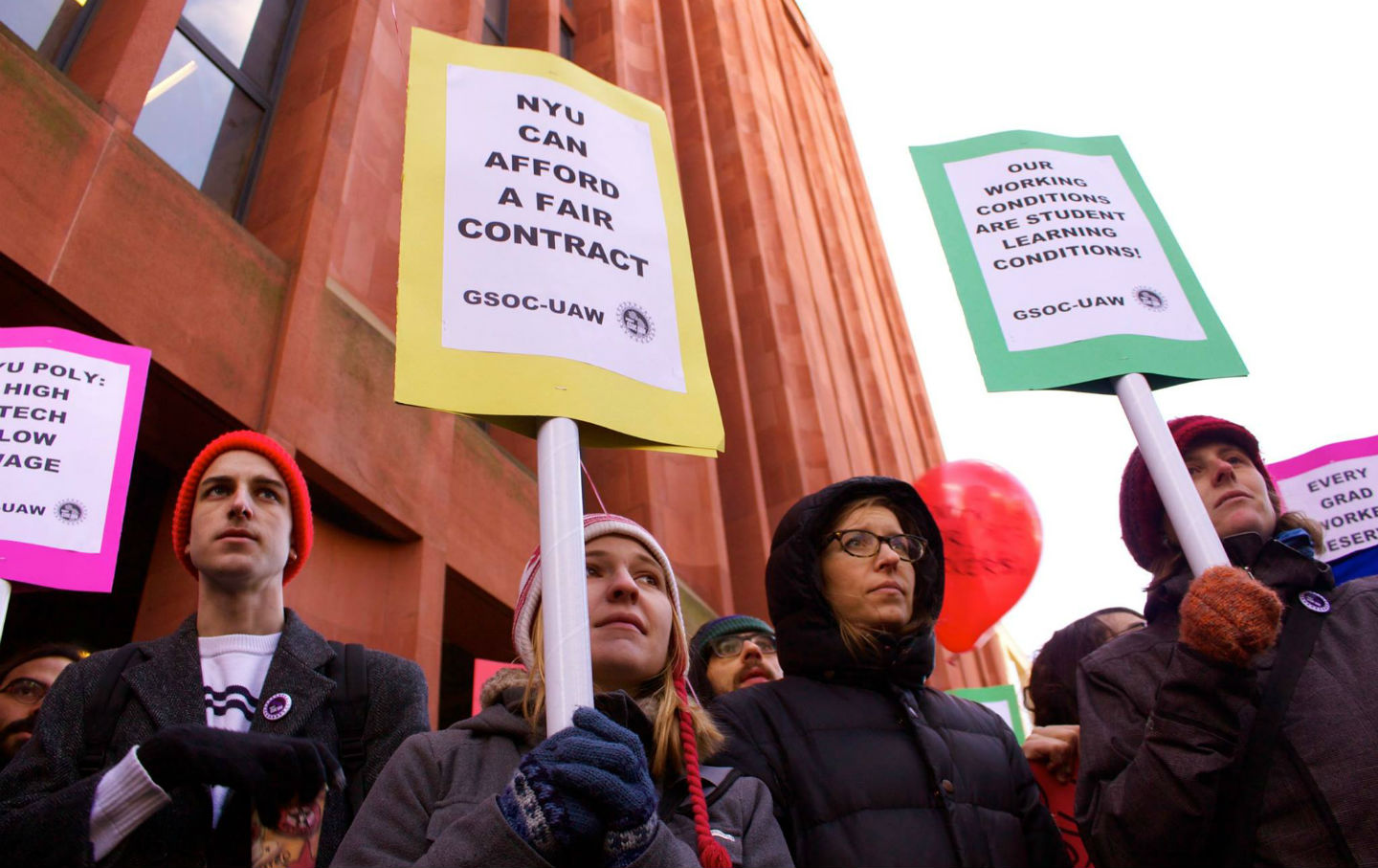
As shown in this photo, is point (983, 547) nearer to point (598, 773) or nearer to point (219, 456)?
point (219, 456)

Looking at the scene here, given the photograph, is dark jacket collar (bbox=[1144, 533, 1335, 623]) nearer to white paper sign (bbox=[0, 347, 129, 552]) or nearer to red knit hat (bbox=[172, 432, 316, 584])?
red knit hat (bbox=[172, 432, 316, 584])

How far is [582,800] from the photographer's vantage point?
148cm

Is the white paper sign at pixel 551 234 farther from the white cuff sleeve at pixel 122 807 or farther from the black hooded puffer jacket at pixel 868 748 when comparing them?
the white cuff sleeve at pixel 122 807

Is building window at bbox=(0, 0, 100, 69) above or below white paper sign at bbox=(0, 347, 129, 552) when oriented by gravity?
above

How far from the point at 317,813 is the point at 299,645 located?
73 cm

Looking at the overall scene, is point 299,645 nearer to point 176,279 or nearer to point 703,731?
point 703,731

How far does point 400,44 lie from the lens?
812cm

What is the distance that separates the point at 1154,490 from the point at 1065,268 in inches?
29.0

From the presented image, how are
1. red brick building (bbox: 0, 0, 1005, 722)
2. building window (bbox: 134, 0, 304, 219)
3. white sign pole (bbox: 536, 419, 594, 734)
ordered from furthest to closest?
1. building window (bbox: 134, 0, 304, 219)
2. red brick building (bbox: 0, 0, 1005, 722)
3. white sign pole (bbox: 536, 419, 594, 734)

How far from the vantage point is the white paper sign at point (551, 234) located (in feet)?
6.97

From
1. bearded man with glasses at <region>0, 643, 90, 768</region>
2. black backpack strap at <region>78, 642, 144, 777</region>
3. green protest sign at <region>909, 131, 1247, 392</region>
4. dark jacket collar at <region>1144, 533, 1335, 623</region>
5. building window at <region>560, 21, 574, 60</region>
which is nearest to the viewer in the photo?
black backpack strap at <region>78, 642, 144, 777</region>

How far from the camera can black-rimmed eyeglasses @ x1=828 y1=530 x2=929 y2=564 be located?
281cm

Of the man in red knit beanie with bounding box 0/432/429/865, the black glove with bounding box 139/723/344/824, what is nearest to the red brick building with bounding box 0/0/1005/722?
the man in red knit beanie with bounding box 0/432/429/865

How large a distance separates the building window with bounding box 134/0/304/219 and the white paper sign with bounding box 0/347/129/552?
336cm
